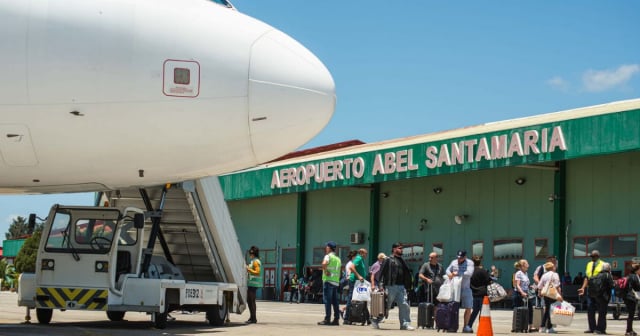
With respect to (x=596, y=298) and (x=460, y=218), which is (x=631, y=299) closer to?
(x=596, y=298)

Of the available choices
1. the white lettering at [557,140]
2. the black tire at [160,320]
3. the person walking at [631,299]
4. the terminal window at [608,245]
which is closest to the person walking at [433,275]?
the person walking at [631,299]

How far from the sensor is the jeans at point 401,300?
18875 mm

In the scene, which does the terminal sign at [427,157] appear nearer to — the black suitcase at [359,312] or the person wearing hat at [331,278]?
the black suitcase at [359,312]

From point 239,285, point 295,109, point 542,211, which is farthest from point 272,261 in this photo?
point 295,109

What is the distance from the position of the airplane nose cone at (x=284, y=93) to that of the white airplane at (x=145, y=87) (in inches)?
0.5

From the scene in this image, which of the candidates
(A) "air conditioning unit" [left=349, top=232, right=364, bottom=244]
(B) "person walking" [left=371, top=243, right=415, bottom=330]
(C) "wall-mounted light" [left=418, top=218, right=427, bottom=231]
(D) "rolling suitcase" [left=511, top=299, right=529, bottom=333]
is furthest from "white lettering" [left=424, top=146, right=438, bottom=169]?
(B) "person walking" [left=371, top=243, right=415, bottom=330]

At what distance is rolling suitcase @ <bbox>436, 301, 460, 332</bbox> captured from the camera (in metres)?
18.1

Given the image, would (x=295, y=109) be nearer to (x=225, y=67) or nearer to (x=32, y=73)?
(x=225, y=67)

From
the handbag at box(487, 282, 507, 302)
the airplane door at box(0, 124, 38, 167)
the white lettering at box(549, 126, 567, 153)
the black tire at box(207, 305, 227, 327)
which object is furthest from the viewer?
the white lettering at box(549, 126, 567, 153)

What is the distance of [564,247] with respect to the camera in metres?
32.9

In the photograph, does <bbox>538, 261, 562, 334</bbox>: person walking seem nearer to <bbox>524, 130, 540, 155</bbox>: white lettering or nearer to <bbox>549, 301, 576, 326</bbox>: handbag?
<bbox>549, 301, 576, 326</bbox>: handbag

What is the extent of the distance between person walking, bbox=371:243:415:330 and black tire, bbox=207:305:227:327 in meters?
3.07

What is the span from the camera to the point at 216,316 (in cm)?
1767

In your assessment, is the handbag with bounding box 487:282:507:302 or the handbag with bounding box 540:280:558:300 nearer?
the handbag with bounding box 540:280:558:300
